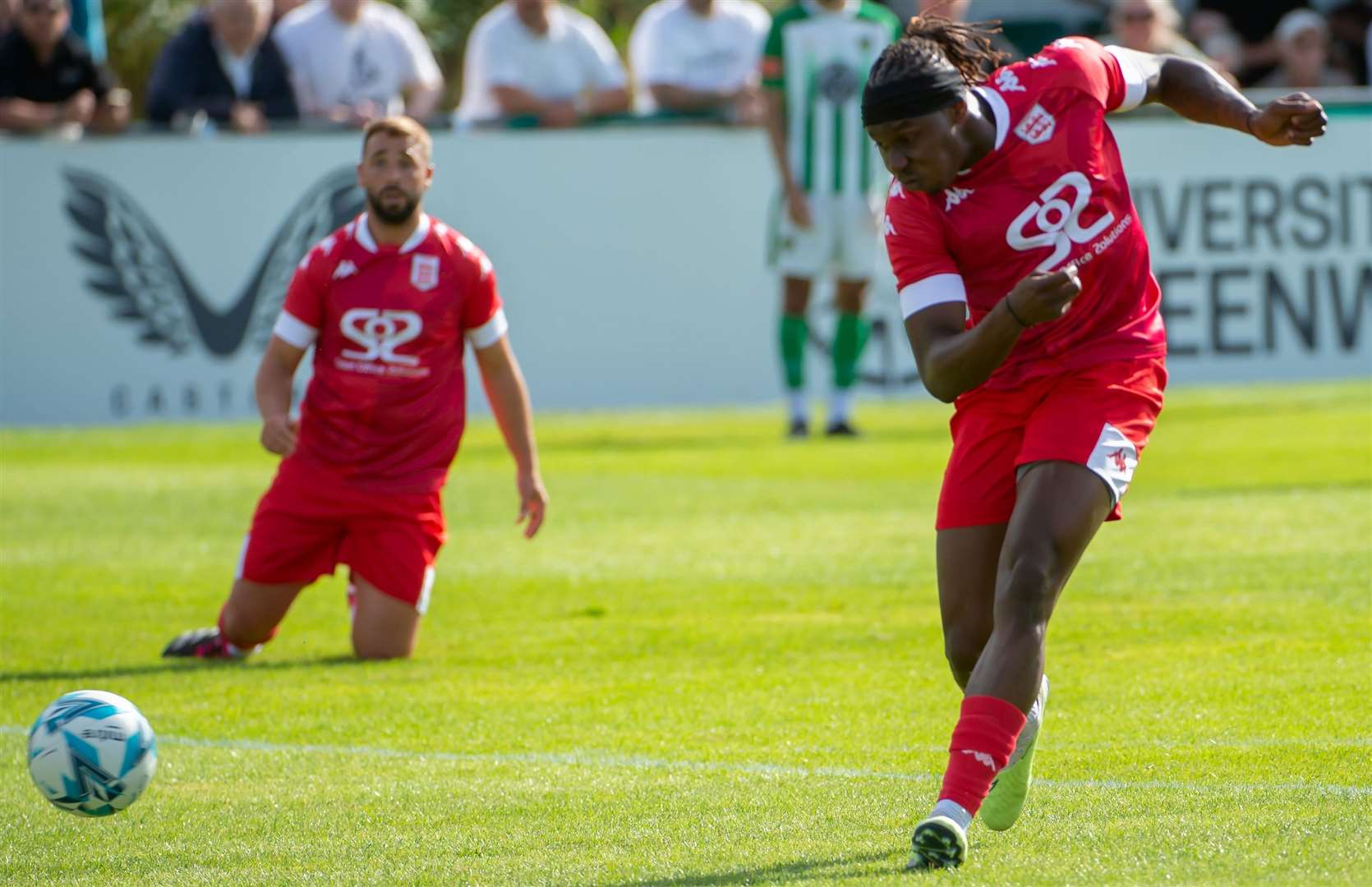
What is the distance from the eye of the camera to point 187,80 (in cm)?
1672

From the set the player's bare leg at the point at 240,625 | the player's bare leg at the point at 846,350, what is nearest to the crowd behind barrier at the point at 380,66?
the player's bare leg at the point at 846,350

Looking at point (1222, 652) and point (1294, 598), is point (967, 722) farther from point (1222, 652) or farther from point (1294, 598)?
point (1294, 598)

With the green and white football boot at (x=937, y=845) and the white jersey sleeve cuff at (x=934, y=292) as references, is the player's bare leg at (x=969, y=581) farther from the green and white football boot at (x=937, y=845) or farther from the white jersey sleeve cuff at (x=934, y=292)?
the green and white football boot at (x=937, y=845)

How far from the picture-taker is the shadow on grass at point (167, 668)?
8227mm

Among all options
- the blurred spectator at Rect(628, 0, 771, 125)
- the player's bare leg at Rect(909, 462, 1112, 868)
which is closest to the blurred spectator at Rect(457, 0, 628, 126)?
the blurred spectator at Rect(628, 0, 771, 125)

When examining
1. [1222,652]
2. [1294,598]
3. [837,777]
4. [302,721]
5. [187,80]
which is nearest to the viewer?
[837,777]

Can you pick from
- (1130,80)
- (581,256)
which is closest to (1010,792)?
(1130,80)

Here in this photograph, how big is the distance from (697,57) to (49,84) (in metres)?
5.08

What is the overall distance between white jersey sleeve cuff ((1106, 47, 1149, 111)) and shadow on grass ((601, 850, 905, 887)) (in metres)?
2.17

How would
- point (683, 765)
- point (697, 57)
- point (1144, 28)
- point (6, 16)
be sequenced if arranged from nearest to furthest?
1. point (683, 765)
2. point (1144, 28)
3. point (697, 57)
4. point (6, 16)

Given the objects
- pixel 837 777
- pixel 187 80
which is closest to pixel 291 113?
pixel 187 80

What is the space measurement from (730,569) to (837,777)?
168 inches

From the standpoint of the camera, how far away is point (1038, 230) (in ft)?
18.0

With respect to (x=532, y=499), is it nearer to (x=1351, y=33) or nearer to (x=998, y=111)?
(x=998, y=111)
